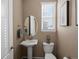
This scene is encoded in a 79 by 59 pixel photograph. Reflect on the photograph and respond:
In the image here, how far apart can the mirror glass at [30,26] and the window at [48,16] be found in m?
0.31

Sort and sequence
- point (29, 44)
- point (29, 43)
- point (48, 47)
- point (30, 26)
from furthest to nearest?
point (30, 26) < point (48, 47) < point (29, 43) < point (29, 44)

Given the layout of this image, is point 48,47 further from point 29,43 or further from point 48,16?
point 48,16

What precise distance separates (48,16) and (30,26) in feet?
2.28

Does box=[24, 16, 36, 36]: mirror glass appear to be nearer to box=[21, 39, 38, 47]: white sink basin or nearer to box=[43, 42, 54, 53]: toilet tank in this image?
box=[21, 39, 38, 47]: white sink basin

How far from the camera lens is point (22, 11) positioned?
13.9ft

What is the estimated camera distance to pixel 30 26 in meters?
4.26

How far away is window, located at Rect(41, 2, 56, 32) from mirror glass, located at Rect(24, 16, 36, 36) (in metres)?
0.31

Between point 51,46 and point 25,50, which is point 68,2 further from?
point 25,50

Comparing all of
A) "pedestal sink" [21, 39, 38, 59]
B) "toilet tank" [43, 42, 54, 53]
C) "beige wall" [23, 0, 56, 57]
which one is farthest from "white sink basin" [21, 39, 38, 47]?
"toilet tank" [43, 42, 54, 53]

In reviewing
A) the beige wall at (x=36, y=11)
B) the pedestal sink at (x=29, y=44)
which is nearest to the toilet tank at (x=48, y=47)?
the beige wall at (x=36, y=11)

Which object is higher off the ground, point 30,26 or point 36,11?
point 36,11

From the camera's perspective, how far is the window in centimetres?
432

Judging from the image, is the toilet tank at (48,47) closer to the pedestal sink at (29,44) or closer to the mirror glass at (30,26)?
the pedestal sink at (29,44)

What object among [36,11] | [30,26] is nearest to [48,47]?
[30,26]
